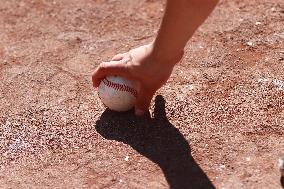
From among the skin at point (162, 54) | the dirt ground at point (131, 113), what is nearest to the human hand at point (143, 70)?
the skin at point (162, 54)

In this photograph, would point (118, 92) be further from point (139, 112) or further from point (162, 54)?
point (162, 54)

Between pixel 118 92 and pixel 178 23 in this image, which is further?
pixel 118 92

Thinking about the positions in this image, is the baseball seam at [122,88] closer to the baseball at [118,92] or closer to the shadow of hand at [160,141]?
the baseball at [118,92]

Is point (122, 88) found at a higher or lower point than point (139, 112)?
higher

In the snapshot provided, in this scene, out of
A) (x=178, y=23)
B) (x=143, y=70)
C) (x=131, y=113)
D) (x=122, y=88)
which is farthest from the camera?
(x=131, y=113)

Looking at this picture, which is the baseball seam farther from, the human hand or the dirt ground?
the dirt ground

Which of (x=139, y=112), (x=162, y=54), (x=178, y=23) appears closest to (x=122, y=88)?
(x=139, y=112)

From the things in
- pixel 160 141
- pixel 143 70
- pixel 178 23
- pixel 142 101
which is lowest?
pixel 160 141

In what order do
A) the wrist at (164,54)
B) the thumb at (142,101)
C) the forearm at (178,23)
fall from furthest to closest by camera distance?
the thumb at (142,101) < the wrist at (164,54) < the forearm at (178,23)
